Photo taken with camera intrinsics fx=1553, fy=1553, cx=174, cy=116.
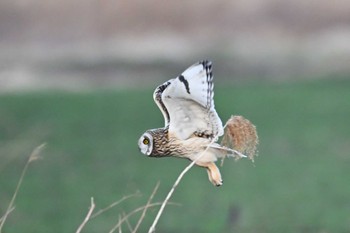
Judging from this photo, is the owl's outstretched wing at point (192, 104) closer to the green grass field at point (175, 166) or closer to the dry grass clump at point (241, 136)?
the dry grass clump at point (241, 136)

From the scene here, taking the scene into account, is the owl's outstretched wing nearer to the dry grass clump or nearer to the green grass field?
the dry grass clump

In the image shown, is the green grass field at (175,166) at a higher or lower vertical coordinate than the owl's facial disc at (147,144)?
lower

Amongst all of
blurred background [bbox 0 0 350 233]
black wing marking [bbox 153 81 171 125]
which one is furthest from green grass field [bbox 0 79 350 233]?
black wing marking [bbox 153 81 171 125]

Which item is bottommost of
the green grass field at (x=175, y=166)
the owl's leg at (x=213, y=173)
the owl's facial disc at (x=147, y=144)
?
the green grass field at (x=175, y=166)

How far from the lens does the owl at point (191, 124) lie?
3.64 metres

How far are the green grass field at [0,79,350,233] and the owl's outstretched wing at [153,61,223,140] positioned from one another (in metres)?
4.31

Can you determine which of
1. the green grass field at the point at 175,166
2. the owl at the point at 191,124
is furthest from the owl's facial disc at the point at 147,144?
the green grass field at the point at 175,166

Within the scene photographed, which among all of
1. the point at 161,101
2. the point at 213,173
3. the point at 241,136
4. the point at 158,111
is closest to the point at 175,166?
the point at 158,111

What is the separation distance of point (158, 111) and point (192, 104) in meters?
14.2

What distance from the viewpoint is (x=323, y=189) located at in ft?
43.0

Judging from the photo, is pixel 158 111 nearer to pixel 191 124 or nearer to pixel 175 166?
pixel 175 166

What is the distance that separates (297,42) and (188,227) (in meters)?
16.2

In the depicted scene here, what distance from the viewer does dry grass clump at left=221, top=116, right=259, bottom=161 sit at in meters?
3.67

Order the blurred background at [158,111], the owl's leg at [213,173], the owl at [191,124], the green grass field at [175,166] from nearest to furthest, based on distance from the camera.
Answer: the owl's leg at [213,173] < the owl at [191,124] < the green grass field at [175,166] < the blurred background at [158,111]
